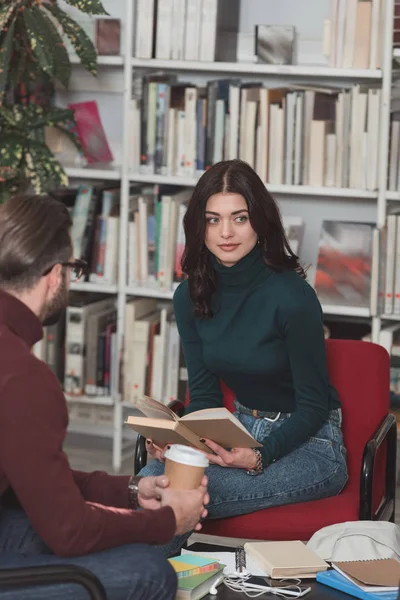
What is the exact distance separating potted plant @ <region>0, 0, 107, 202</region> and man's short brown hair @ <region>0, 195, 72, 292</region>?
198cm

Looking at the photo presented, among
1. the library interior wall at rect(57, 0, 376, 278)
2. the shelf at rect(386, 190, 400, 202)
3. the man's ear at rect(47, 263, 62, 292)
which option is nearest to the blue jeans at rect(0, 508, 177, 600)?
the man's ear at rect(47, 263, 62, 292)

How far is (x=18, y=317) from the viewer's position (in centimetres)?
177

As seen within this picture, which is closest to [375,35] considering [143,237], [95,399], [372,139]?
[372,139]

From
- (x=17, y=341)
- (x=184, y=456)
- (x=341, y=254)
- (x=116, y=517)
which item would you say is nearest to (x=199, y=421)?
(x=184, y=456)

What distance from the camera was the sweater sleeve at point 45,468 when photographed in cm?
165

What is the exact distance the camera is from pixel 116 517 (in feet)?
5.87

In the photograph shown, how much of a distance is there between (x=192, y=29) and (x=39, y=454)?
2.49m

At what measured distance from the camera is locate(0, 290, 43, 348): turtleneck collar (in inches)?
69.4

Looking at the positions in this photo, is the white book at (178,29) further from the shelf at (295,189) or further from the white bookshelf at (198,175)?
the shelf at (295,189)

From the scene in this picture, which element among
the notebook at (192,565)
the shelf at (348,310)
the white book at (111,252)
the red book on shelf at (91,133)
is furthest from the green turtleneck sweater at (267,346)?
the red book on shelf at (91,133)

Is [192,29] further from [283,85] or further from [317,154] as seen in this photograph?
[317,154]

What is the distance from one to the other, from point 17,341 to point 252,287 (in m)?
0.96

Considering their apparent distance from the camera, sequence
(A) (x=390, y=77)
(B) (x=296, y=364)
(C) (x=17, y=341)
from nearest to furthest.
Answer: (C) (x=17, y=341), (B) (x=296, y=364), (A) (x=390, y=77)

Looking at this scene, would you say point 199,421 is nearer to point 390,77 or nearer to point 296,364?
point 296,364
